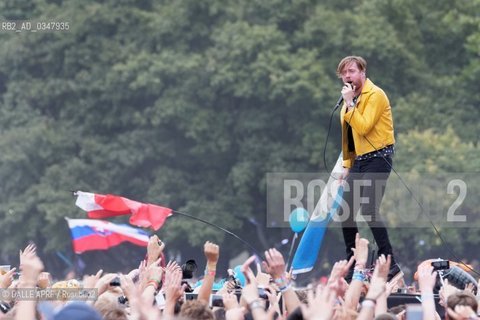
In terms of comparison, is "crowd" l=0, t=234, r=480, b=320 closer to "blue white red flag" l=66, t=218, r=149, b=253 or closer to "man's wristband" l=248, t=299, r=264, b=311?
"man's wristband" l=248, t=299, r=264, b=311

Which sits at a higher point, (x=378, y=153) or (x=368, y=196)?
(x=378, y=153)

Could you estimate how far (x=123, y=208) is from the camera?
497 inches

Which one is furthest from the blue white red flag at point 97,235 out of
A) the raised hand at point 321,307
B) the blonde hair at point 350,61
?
the raised hand at point 321,307

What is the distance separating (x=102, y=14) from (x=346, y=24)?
770 centimetres

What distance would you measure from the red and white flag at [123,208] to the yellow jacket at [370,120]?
258cm

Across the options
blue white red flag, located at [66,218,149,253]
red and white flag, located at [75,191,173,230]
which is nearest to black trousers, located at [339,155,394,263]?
red and white flag, located at [75,191,173,230]

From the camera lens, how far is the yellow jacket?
33.3ft

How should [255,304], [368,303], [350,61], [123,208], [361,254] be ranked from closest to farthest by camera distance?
[255,304], [368,303], [361,254], [350,61], [123,208]

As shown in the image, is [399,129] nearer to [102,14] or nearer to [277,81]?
[277,81]

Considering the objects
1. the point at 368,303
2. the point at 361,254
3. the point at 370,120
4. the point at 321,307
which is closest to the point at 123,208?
the point at 370,120

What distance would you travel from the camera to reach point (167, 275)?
7395mm

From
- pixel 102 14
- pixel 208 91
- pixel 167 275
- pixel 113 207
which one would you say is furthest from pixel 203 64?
pixel 167 275

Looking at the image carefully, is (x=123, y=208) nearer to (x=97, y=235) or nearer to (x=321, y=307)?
(x=97, y=235)

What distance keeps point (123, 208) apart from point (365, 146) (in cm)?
316
